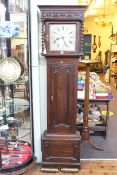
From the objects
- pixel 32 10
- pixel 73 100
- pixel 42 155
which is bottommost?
pixel 42 155

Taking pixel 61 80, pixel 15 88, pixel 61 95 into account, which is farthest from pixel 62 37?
pixel 15 88

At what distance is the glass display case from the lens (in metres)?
2.61

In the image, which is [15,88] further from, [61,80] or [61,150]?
[61,150]

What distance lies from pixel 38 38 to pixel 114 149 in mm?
1984

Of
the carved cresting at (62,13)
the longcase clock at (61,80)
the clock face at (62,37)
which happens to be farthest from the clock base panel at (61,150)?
the carved cresting at (62,13)

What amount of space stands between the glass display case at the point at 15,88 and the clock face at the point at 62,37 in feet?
0.99

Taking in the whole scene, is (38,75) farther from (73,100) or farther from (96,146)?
(96,146)

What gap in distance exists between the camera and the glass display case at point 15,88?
8.56ft

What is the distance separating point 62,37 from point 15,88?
2.75ft

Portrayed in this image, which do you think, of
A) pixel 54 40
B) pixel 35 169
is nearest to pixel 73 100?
pixel 54 40

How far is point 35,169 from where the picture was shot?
2.90 m

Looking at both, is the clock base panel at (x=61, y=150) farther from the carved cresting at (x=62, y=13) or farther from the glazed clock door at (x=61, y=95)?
the carved cresting at (x=62, y=13)

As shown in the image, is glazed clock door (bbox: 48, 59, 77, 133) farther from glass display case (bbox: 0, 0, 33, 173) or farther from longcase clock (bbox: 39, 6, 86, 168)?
glass display case (bbox: 0, 0, 33, 173)

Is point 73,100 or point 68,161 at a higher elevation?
point 73,100
